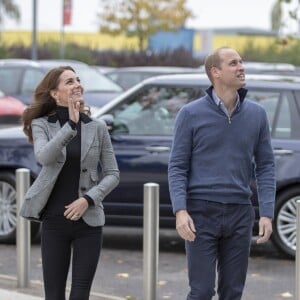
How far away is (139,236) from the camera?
10.5 meters

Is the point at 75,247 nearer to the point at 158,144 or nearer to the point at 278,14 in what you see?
the point at 158,144

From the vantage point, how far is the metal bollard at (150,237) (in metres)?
6.85

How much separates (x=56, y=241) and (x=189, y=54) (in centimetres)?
3618

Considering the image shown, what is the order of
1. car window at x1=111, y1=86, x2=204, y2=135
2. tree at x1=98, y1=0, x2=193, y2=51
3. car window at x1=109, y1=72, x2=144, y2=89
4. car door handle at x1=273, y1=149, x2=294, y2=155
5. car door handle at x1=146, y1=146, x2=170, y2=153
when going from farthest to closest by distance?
tree at x1=98, y1=0, x2=193, y2=51
car window at x1=109, y1=72, x2=144, y2=89
car window at x1=111, y1=86, x2=204, y2=135
car door handle at x1=146, y1=146, x2=170, y2=153
car door handle at x1=273, y1=149, x2=294, y2=155

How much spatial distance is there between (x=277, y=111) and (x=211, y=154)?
409 cm

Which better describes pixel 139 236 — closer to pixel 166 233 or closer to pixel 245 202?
pixel 166 233

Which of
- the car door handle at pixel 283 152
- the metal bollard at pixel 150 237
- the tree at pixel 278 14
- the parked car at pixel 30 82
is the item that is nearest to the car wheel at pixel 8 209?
the car door handle at pixel 283 152

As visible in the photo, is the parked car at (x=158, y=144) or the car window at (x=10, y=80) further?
the car window at (x=10, y=80)

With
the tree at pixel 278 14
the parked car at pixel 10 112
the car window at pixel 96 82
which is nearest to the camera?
the parked car at pixel 10 112

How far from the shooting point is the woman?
548cm

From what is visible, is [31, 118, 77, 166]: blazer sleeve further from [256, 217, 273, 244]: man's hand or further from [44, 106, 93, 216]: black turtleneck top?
[256, 217, 273, 244]: man's hand

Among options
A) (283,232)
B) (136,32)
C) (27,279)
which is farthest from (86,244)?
(136,32)

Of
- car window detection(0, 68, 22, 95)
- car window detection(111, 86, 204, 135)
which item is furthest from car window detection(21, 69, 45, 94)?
car window detection(111, 86, 204, 135)

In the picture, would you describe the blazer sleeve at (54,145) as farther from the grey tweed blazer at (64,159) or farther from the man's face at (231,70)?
the man's face at (231,70)
